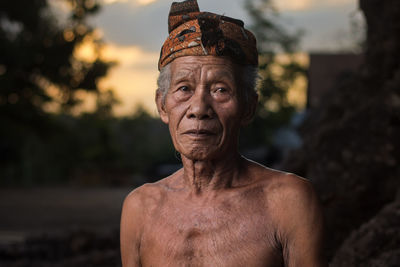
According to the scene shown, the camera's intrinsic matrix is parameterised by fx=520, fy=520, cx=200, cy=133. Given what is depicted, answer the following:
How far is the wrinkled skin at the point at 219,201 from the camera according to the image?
2.07 meters

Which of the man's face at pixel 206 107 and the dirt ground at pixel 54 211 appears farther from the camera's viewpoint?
the dirt ground at pixel 54 211

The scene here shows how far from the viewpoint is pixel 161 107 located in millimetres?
2391

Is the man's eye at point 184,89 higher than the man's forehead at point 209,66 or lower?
lower

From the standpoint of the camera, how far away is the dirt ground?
12438 mm

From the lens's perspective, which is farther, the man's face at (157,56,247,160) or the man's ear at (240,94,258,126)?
the man's ear at (240,94,258,126)

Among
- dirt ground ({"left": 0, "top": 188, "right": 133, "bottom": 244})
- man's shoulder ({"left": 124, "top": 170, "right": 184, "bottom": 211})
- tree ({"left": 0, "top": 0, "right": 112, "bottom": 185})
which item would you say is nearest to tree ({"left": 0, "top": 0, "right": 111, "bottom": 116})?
tree ({"left": 0, "top": 0, "right": 112, "bottom": 185})

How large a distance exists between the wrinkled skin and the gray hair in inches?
1.7

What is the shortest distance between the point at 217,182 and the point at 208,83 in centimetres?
43

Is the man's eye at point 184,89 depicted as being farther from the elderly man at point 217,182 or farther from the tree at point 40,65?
the tree at point 40,65

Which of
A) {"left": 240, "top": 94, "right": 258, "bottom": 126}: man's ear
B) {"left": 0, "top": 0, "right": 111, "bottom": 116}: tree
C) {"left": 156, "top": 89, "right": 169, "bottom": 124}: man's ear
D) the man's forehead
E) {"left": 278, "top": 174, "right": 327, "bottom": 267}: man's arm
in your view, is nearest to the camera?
{"left": 278, "top": 174, "right": 327, "bottom": 267}: man's arm

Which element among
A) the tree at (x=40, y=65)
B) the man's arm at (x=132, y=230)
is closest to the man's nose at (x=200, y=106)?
the man's arm at (x=132, y=230)

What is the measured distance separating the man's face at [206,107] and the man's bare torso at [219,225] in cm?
20

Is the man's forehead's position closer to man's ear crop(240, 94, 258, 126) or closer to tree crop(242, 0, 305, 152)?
man's ear crop(240, 94, 258, 126)

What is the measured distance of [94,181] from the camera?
1117 inches
